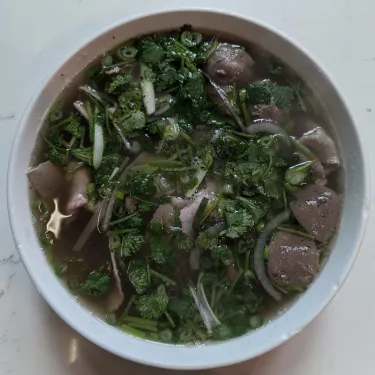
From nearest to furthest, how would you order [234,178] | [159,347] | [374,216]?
[159,347], [234,178], [374,216]

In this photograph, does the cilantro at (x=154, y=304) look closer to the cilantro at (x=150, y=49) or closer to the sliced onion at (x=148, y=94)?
the sliced onion at (x=148, y=94)

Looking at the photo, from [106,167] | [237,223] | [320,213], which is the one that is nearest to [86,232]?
[106,167]

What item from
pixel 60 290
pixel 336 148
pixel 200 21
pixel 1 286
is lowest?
pixel 1 286

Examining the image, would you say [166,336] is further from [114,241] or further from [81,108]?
[81,108]

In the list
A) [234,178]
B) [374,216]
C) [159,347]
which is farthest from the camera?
[374,216]

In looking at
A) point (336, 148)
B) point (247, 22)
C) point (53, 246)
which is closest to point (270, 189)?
point (336, 148)

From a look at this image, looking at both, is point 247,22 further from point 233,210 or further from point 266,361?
point 266,361
